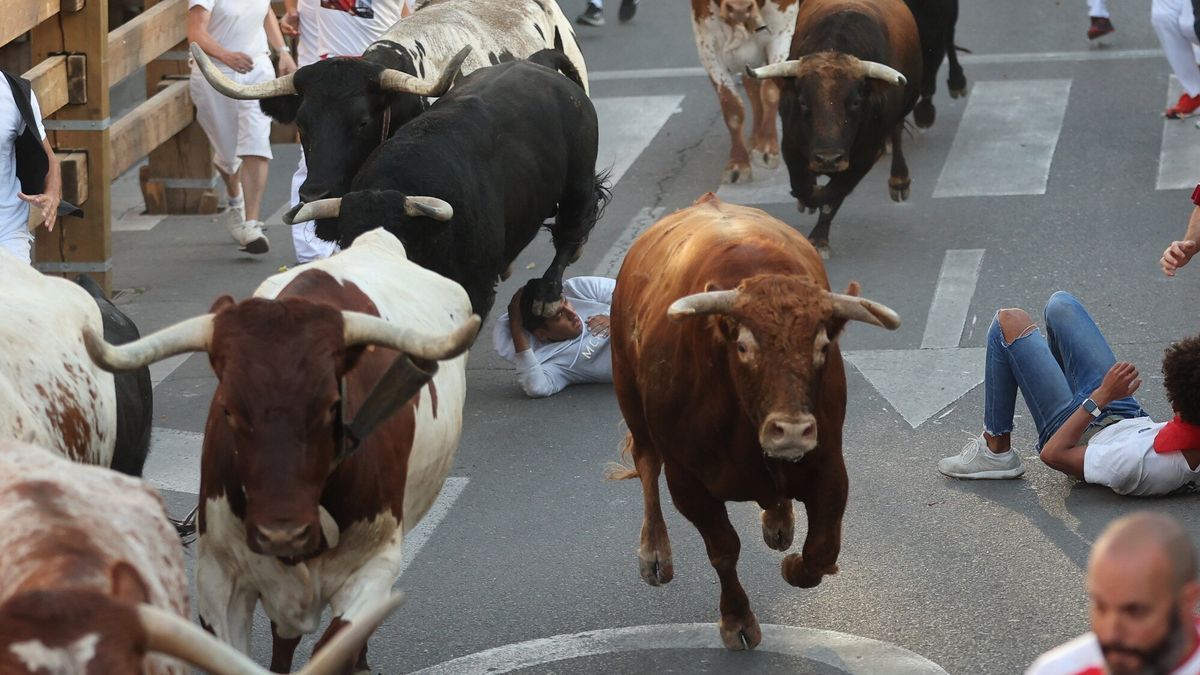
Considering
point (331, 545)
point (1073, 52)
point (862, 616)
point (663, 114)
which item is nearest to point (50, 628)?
point (331, 545)

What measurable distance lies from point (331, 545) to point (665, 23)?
13.4 metres

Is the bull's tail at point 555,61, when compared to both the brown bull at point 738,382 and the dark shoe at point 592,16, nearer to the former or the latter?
the brown bull at point 738,382

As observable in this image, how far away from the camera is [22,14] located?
363 inches

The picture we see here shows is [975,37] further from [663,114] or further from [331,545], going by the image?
[331,545]

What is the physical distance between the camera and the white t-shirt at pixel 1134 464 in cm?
659

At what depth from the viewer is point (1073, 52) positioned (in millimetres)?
15180

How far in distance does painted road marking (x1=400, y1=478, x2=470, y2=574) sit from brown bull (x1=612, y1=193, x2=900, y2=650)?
1.06 meters

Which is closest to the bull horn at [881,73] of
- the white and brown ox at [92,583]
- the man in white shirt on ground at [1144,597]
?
the white and brown ox at [92,583]

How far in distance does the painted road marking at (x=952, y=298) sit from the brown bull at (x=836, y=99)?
868 mm

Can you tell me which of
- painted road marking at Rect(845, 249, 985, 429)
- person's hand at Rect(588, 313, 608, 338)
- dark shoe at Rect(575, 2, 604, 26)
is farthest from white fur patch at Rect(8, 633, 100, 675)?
dark shoe at Rect(575, 2, 604, 26)

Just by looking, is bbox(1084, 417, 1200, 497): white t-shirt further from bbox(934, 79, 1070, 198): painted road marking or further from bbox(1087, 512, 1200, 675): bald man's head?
bbox(934, 79, 1070, 198): painted road marking

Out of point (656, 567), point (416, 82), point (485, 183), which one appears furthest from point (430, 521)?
point (416, 82)

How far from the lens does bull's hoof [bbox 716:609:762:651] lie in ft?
18.6

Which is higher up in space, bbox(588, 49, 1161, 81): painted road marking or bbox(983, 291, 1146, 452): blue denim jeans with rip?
bbox(983, 291, 1146, 452): blue denim jeans with rip
